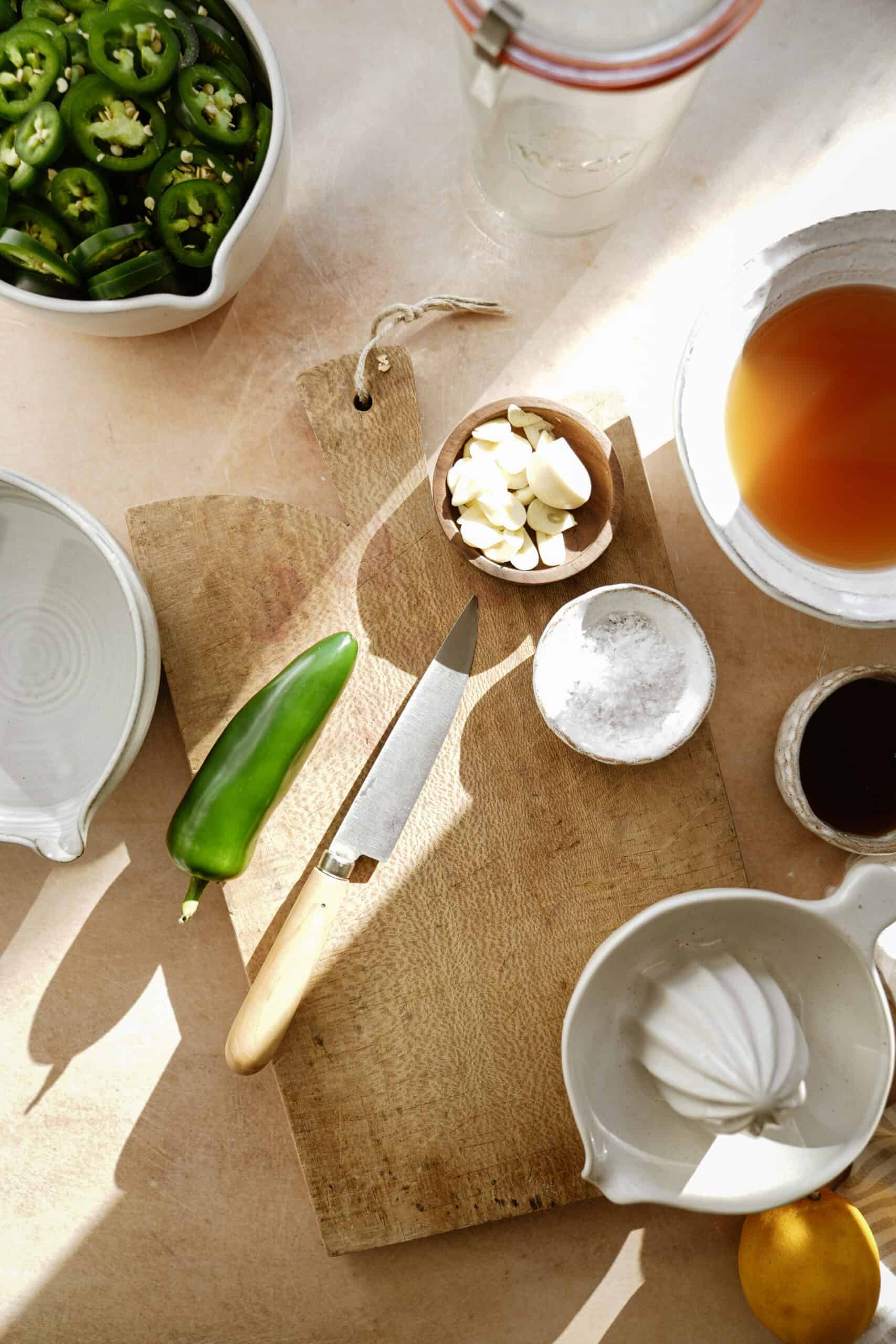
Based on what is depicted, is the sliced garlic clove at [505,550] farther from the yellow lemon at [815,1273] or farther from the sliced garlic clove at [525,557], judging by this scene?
the yellow lemon at [815,1273]

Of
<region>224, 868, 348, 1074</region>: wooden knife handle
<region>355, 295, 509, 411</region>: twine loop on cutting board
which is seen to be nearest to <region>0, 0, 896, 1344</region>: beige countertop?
<region>355, 295, 509, 411</region>: twine loop on cutting board

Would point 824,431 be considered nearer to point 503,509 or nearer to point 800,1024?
point 503,509

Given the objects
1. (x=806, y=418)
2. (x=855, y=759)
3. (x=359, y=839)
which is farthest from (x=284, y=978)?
(x=806, y=418)

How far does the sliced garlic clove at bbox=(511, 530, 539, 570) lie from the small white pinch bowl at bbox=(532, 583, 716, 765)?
0.05 m

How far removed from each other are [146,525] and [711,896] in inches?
25.9

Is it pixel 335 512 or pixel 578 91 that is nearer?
pixel 578 91

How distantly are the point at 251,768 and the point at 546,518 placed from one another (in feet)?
1.25

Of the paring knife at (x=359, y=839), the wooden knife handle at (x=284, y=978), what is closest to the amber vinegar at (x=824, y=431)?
the paring knife at (x=359, y=839)

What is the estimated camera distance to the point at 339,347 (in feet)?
3.36

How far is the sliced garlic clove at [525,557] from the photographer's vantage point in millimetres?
943

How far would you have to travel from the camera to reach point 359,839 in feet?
3.13

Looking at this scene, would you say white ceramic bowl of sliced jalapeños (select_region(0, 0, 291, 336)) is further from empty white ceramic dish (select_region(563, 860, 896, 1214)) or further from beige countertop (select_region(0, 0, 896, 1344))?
empty white ceramic dish (select_region(563, 860, 896, 1214))

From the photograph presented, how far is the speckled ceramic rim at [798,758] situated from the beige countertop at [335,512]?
0.07 metres

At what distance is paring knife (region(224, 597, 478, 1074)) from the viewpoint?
917 millimetres
